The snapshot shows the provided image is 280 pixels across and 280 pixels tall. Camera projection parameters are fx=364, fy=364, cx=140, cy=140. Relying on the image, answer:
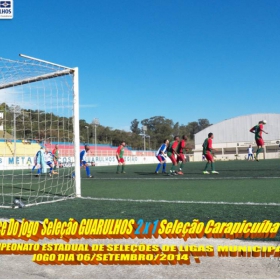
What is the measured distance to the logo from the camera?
35.3 feet

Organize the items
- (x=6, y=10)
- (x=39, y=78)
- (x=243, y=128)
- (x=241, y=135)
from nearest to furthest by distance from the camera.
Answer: (x=39, y=78) < (x=6, y=10) < (x=243, y=128) < (x=241, y=135)

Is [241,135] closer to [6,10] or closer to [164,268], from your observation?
[6,10]

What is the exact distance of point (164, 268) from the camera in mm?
3492

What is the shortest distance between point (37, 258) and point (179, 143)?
37.8 ft

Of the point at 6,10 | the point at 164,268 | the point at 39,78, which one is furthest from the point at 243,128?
the point at 164,268

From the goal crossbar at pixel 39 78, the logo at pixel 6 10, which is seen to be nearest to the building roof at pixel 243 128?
the logo at pixel 6 10

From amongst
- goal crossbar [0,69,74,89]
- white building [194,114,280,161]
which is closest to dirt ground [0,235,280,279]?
goal crossbar [0,69,74,89]

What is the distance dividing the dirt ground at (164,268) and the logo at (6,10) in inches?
343

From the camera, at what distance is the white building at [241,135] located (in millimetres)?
62312

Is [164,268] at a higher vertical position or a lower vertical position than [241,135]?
lower

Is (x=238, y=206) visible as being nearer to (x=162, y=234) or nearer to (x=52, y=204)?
(x=162, y=234)

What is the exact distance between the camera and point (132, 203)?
6.23 m

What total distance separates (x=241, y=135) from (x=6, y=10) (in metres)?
59.3

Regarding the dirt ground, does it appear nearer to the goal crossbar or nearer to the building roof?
the goal crossbar
